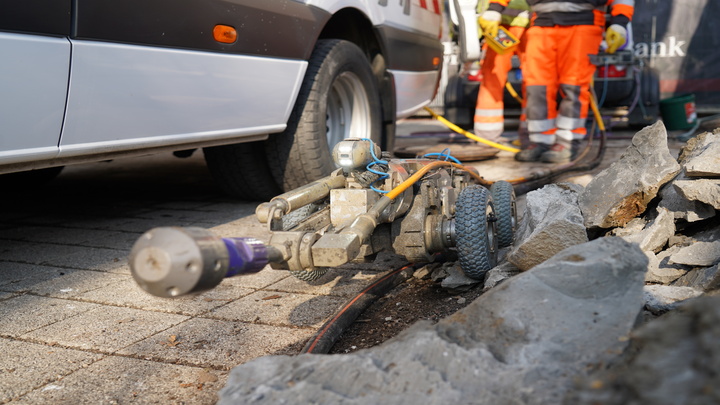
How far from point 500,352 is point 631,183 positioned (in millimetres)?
1729

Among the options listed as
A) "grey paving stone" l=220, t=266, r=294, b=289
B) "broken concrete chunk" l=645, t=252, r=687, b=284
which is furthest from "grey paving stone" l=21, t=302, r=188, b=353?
"broken concrete chunk" l=645, t=252, r=687, b=284

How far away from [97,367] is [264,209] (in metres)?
0.80

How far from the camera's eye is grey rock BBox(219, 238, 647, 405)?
5.12ft

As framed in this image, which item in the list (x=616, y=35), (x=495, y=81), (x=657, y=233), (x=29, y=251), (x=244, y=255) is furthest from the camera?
(x=495, y=81)

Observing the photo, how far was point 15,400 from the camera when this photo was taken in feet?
6.73

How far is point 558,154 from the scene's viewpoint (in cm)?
643

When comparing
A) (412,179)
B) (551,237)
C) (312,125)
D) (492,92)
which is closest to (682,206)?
(551,237)

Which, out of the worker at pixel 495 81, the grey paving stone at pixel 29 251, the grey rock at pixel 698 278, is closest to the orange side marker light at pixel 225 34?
the grey paving stone at pixel 29 251

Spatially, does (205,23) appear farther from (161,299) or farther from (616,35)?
(616,35)

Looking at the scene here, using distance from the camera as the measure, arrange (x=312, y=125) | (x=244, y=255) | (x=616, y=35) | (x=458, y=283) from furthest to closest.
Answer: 1. (x=616, y=35)
2. (x=312, y=125)
3. (x=458, y=283)
4. (x=244, y=255)

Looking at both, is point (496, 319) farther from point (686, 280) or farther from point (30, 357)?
point (30, 357)

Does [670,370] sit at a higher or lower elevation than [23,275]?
higher

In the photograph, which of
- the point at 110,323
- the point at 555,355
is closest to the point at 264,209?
the point at 110,323

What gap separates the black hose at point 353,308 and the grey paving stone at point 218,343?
0.12 metres
